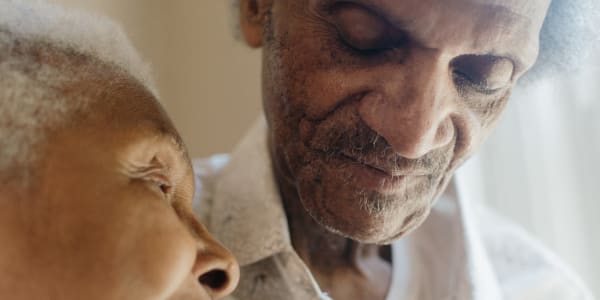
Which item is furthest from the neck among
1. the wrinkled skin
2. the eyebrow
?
the eyebrow

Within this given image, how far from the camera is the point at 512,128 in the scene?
1187 mm

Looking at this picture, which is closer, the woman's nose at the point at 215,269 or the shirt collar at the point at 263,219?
the woman's nose at the point at 215,269

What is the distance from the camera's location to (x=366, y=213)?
22.7 inches

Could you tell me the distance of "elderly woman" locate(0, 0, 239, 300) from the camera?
0.33 metres

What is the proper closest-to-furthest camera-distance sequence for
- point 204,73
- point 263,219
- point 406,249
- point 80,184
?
point 80,184
point 263,219
point 406,249
point 204,73

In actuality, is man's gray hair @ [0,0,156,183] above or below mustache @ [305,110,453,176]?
above

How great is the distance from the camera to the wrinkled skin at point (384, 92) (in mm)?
531

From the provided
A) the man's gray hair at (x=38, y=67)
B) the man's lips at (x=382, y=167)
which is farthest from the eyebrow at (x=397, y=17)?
the man's gray hair at (x=38, y=67)

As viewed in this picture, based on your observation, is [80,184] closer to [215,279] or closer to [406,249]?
[215,279]

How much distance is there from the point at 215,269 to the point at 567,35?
0.57 metres

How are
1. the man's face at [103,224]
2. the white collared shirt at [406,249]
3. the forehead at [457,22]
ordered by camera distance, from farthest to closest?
the white collared shirt at [406,249] → the forehead at [457,22] → the man's face at [103,224]

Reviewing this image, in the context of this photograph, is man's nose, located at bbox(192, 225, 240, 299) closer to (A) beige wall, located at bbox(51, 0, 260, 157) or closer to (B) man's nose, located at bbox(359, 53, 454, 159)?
(B) man's nose, located at bbox(359, 53, 454, 159)

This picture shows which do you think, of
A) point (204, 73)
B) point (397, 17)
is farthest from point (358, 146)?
point (204, 73)

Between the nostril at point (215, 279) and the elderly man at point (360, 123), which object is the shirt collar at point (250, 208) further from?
the nostril at point (215, 279)
